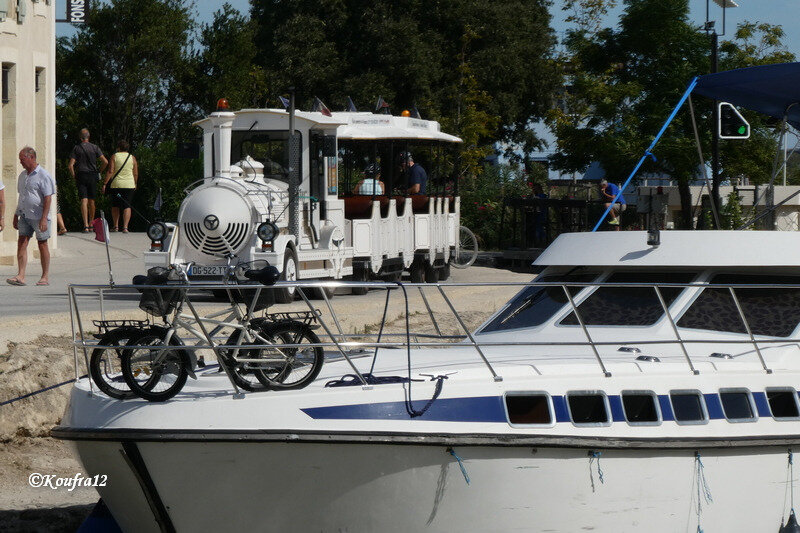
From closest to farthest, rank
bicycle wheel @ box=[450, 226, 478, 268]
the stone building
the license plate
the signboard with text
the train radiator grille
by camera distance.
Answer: the license plate
the train radiator grille
the stone building
bicycle wheel @ box=[450, 226, 478, 268]
the signboard with text

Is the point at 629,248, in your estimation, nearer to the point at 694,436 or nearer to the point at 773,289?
the point at 773,289

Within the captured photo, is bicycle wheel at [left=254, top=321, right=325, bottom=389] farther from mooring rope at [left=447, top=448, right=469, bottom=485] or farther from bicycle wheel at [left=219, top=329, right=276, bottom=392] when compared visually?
mooring rope at [left=447, top=448, right=469, bottom=485]

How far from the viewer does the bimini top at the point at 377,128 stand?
1883 cm

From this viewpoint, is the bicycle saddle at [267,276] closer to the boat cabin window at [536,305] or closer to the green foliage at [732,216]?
the boat cabin window at [536,305]

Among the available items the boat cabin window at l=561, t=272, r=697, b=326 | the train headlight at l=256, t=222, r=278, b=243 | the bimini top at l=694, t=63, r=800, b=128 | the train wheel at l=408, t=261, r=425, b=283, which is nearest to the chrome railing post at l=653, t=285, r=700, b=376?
the boat cabin window at l=561, t=272, r=697, b=326

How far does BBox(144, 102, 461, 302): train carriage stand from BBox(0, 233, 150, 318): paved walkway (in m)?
1.50

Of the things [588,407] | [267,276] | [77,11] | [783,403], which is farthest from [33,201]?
[783,403]

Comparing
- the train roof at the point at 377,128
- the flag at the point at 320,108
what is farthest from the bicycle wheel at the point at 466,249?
the flag at the point at 320,108

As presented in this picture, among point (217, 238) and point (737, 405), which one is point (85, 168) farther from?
point (737, 405)

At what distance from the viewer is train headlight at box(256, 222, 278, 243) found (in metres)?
15.8

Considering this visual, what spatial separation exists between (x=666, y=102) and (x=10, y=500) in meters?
19.4

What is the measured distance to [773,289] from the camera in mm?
8328

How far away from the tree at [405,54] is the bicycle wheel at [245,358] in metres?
29.8

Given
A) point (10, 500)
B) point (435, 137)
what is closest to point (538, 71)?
point (435, 137)
